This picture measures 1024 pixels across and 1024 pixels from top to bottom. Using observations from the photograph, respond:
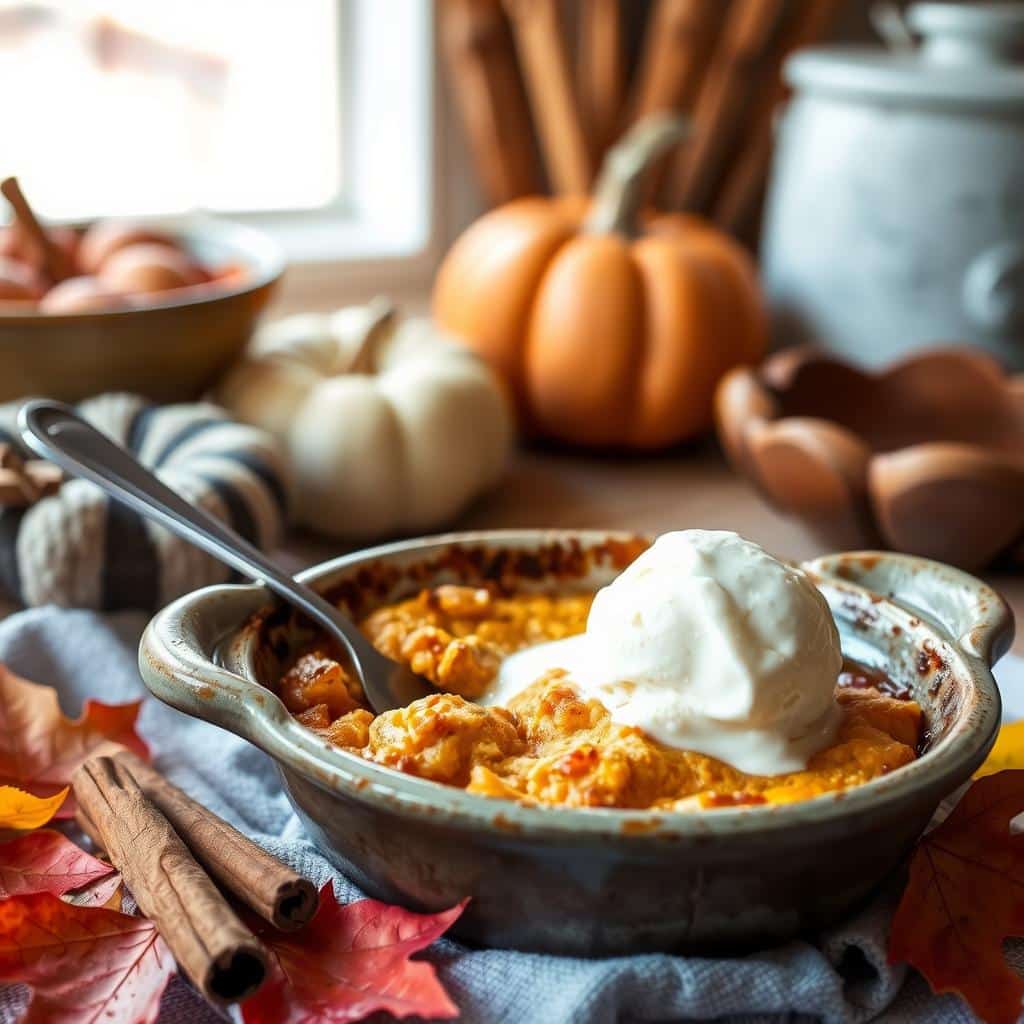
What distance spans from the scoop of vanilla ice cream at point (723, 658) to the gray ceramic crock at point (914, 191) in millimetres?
1054

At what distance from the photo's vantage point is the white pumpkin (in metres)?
1.57

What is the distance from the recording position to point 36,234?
1602 mm

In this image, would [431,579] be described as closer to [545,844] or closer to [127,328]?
[545,844]

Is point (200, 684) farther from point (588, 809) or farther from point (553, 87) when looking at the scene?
point (553, 87)

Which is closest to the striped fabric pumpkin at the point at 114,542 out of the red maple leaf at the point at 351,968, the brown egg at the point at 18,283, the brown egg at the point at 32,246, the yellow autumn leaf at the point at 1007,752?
the brown egg at the point at 18,283

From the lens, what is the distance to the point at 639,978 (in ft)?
2.47

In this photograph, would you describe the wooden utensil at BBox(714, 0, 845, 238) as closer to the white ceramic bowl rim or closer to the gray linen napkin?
the white ceramic bowl rim

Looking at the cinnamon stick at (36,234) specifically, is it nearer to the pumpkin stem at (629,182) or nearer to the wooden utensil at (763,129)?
the pumpkin stem at (629,182)

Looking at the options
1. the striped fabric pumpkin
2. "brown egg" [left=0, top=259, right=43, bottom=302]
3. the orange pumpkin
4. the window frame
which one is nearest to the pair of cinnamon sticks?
the striped fabric pumpkin

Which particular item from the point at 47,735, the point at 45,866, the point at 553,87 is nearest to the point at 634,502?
the point at 553,87

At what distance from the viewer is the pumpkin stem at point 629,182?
6.21 ft

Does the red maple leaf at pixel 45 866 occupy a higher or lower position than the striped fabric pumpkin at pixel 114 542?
lower

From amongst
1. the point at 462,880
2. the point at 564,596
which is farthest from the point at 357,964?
the point at 564,596

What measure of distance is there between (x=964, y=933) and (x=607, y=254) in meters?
1.24
